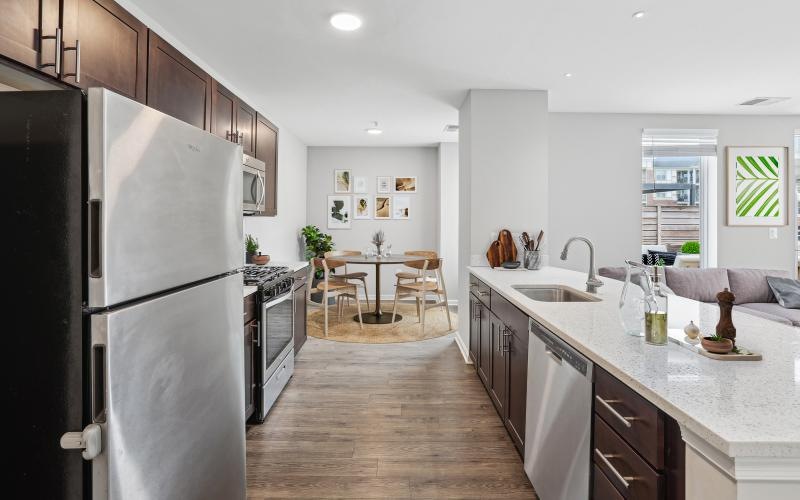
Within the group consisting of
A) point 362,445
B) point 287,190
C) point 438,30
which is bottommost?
point 362,445

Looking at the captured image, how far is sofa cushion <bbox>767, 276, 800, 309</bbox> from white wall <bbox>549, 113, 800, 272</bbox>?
0.68m

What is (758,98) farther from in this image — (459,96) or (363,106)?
(363,106)

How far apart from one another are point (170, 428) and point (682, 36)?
3.45 meters

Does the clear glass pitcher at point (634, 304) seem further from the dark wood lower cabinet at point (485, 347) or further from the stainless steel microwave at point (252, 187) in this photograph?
the stainless steel microwave at point (252, 187)

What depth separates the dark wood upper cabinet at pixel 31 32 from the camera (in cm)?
135

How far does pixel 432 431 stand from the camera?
8.10ft

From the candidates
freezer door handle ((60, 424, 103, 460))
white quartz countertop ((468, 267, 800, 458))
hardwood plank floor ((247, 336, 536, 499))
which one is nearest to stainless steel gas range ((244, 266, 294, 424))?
hardwood plank floor ((247, 336, 536, 499))

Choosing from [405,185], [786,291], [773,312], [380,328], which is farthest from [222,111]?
[786,291]

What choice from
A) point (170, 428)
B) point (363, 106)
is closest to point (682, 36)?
point (363, 106)

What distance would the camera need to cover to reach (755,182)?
14.5 ft

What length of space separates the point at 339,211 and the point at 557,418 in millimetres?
5369

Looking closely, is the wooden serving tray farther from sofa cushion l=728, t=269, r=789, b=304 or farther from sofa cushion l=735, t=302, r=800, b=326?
sofa cushion l=728, t=269, r=789, b=304

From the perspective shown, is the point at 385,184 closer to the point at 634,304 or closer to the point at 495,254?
the point at 495,254

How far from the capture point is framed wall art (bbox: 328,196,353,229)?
651cm
